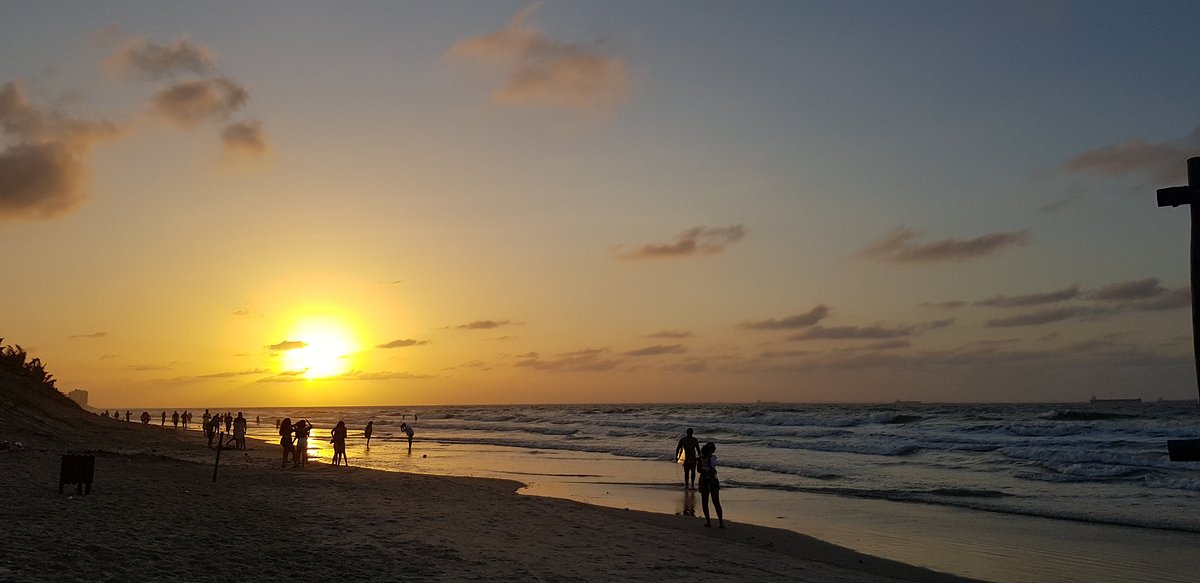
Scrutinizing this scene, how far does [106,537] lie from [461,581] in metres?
5.51

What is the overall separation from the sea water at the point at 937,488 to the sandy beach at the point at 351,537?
263cm

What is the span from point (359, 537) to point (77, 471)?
22.9 feet

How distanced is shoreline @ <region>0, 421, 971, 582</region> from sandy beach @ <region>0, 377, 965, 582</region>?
0.09 feet

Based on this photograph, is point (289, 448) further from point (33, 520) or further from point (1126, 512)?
point (1126, 512)

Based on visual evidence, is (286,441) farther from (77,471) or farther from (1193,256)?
(1193,256)

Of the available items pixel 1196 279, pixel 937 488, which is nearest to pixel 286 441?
pixel 937 488

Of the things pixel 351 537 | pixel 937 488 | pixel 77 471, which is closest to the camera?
pixel 351 537

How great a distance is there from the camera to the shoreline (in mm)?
11055

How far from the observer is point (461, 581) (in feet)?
35.8

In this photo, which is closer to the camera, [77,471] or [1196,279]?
[1196,279]

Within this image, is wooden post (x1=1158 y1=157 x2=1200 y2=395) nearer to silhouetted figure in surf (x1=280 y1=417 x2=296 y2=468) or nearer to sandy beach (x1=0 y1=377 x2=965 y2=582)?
sandy beach (x1=0 y1=377 x2=965 y2=582)

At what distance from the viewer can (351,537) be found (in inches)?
541

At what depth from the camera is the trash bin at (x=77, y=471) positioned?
16266mm

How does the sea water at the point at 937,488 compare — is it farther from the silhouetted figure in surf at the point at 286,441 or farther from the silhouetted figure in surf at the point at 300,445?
the silhouetted figure in surf at the point at 286,441
